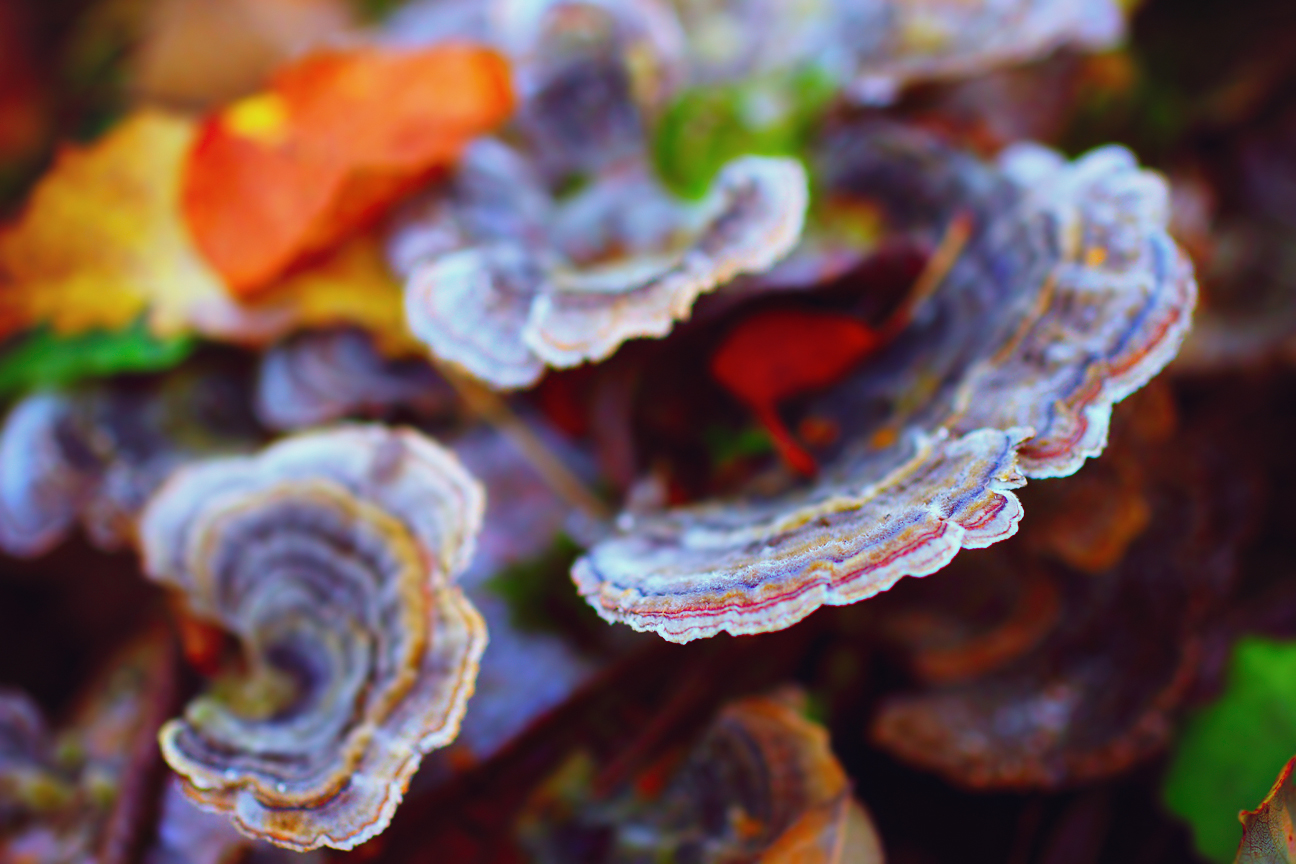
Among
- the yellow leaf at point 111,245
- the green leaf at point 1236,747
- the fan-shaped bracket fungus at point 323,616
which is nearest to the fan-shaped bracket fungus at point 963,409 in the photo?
the fan-shaped bracket fungus at point 323,616

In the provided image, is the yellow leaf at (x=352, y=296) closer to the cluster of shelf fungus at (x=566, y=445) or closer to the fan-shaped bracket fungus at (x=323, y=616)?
the cluster of shelf fungus at (x=566, y=445)

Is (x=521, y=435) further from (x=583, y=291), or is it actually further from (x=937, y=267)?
(x=937, y=267)

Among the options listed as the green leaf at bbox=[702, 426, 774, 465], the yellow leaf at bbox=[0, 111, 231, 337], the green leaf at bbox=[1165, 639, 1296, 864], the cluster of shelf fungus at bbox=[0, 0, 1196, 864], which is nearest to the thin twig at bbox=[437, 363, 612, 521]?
the cluster of shelf fungus at bbox=[0, 0, 1196, 864]

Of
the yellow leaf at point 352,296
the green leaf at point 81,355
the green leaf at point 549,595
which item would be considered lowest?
the green leaf at point 549,595

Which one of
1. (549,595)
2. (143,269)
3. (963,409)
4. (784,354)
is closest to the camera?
(963,409)

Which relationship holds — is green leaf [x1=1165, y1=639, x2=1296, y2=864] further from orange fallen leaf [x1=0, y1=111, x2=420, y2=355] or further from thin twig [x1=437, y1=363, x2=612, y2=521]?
orange fallen leaf [x1=0, y1=111, x2=420, y2=355]

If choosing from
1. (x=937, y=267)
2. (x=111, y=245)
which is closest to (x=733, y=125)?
(x=937, y=267)

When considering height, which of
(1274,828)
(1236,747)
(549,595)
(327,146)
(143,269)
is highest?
(327,146)
